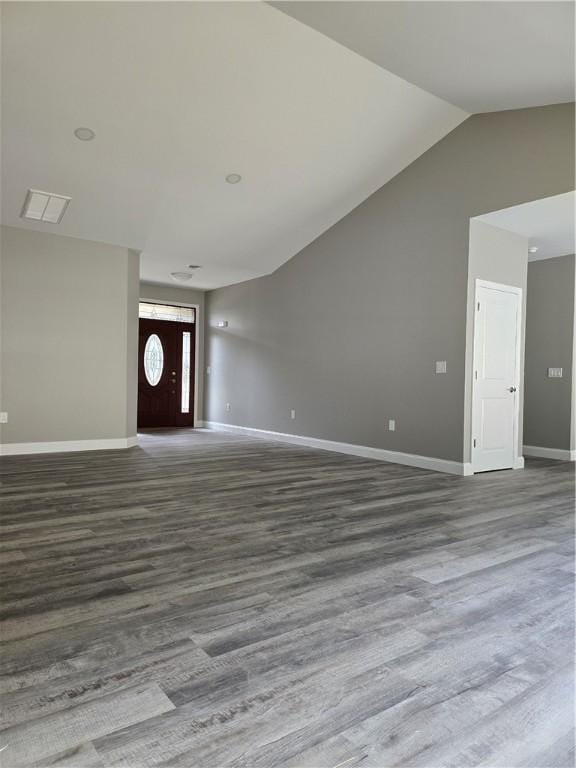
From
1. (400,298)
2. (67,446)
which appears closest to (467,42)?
(400,298)

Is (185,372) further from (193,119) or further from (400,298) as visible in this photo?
(193,119)

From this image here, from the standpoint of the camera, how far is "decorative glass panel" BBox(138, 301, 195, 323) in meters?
9.57

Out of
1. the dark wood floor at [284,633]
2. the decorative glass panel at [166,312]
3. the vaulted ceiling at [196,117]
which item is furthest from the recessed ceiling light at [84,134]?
the decorative glass panel at [166,312]

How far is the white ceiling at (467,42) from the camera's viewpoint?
322 cm

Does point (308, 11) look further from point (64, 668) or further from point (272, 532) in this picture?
point (64, 668)

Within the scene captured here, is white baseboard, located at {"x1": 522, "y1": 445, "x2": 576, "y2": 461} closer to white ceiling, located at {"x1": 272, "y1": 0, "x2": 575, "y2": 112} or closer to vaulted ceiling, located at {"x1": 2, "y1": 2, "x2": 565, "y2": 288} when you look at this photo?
vaulted ceiling, located at {"x1": 2, "y1": 2, "x2": 565, "y2": 288}

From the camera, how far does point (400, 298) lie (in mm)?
6012

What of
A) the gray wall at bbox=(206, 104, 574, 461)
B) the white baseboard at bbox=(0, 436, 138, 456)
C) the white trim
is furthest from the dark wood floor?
the white baseboard at bbox=(0, 436, 138, 456)

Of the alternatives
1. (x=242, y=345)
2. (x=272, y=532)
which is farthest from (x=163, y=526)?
(x=242, y=345)

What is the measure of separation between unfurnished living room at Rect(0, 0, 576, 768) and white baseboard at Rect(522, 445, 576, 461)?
0.12 metres

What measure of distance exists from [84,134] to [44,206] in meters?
1.35

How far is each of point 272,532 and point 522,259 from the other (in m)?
4.57

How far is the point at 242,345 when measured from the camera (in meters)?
9.01

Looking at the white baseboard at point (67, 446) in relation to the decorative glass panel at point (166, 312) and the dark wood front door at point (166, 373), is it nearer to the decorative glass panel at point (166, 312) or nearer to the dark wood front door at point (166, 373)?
the dark wood front door at point (166, 373)
